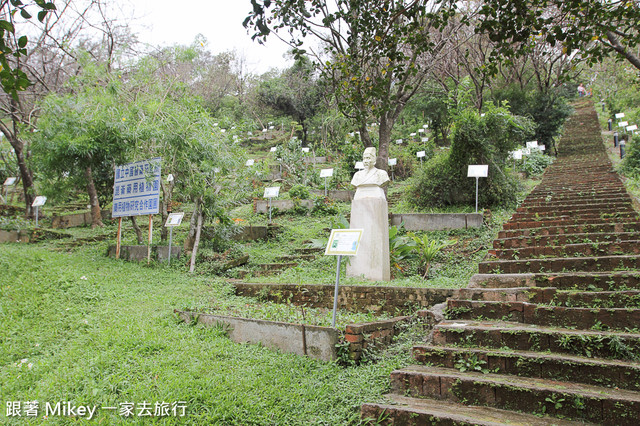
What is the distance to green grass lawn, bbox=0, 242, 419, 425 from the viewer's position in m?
3.59

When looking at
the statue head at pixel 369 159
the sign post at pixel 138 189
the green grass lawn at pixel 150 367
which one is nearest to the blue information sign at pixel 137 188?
the sign post at pixel 138 189

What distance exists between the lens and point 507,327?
12.9ft

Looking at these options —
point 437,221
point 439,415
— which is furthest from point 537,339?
point 437,221

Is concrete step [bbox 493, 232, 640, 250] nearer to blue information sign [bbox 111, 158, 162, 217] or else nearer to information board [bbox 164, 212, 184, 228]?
information board [bbox 164, 212, 184, 228]

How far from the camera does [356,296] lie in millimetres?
6445

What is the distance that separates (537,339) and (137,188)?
8252mm

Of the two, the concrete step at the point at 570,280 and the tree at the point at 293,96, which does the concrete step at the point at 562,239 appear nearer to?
the concrete step at the point at 570,280

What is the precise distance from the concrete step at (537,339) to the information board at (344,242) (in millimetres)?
→ 1171

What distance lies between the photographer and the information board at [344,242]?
15.4 feet

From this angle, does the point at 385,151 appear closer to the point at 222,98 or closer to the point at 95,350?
the point at 95,350

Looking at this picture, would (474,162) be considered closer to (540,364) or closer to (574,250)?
(574,250)

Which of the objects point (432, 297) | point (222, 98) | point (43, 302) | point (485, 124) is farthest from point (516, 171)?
point (222, 98)

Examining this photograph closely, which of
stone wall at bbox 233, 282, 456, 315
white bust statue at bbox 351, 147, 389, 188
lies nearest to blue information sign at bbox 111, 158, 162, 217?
stone wall at bbox 233, 282, 456, 315

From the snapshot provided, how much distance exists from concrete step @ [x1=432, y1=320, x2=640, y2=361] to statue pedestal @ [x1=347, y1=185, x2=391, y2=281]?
3065mm
